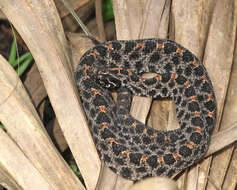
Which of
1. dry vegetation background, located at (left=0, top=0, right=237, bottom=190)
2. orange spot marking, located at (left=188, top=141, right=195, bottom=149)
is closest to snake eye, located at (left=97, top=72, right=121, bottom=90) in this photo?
dry vegetation background, located at (left=0, top=0, right=237, bottom=190)

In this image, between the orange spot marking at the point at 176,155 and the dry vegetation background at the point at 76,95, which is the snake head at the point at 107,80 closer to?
the dry vegetation background at the point at 76,95

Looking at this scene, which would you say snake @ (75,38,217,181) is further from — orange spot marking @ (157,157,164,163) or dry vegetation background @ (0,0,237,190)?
dry vegetation background @ (0,0,237,190)

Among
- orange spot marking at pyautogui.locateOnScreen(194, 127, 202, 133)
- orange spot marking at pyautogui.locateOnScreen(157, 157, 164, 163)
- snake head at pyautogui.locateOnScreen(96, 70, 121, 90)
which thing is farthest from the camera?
snake head at pyautogui.locateOnScreen(96, 70, 121, 90)

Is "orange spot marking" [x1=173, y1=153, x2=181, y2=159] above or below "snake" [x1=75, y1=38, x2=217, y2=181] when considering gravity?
below

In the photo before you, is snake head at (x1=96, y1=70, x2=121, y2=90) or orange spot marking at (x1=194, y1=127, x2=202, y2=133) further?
snake head at (x1=96, y1=70, x2=121, y2=90)

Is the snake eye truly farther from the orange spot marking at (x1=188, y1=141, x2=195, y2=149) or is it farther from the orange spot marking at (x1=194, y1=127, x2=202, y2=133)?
the orange spot marking at (x1=188, y1=141, x2=195, y2=149)

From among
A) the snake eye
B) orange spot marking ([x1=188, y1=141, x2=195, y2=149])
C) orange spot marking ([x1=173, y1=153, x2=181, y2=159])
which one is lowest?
orange spot marking ([x1=173, y1=153, x2=181, y2=159])

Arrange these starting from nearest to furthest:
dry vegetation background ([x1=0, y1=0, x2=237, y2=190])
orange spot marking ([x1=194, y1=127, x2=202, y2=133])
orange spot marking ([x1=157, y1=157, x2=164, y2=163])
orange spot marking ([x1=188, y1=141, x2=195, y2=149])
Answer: dry vegetation background ([x1=0, y1=0, x2=237, y2=190]) → orange spot marking ([x1=157, y1=157, x2=164, y2=163]) → orange spot marking ([x1=188, y1=141, x2=195, y2=149]) → orange spot marking ([x1=194, y1=127, x2=202, y2=133])
